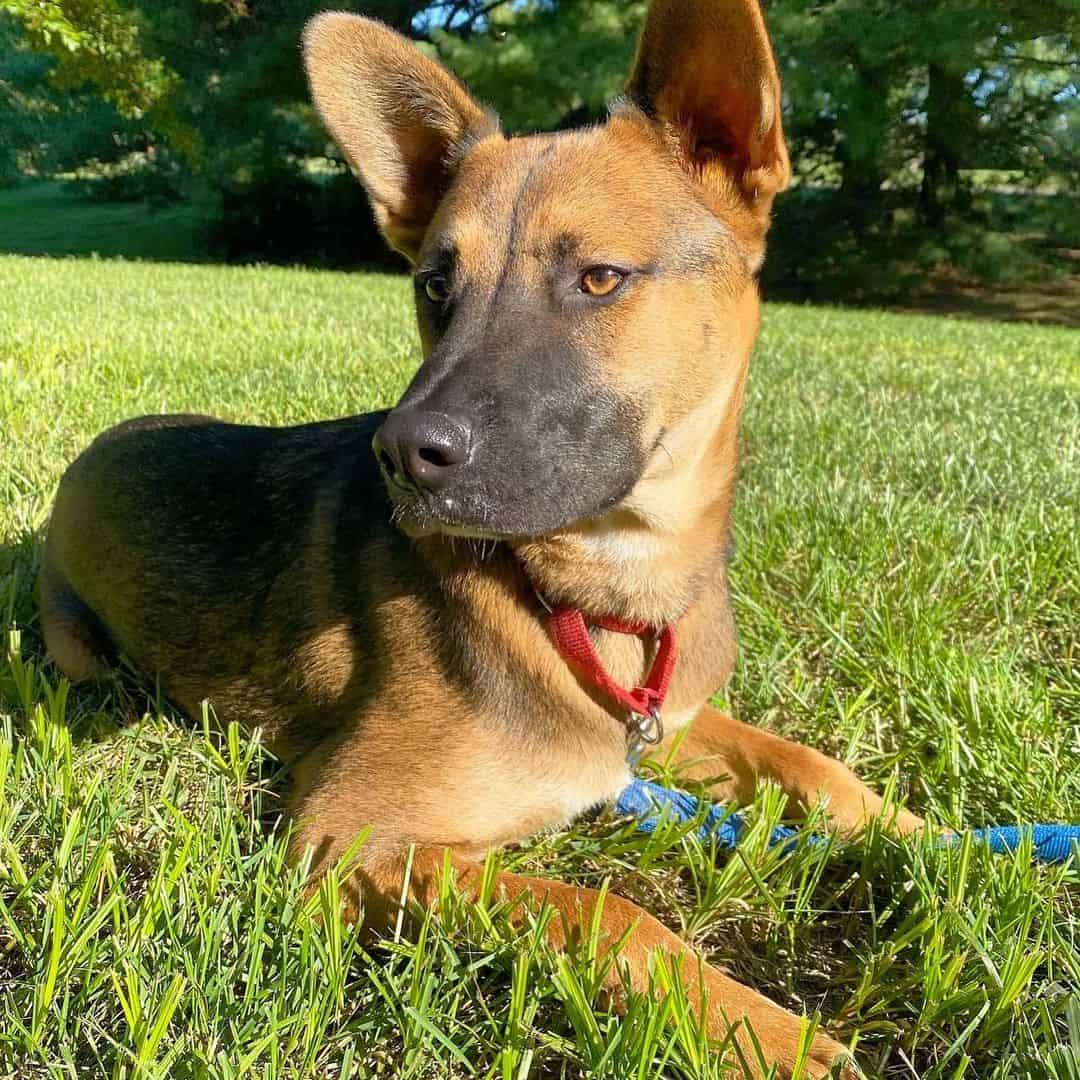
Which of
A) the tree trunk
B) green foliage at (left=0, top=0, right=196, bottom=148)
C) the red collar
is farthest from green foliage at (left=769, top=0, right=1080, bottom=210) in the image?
the red collar

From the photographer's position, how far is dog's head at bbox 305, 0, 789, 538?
1.96 m

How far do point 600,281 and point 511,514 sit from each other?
640 mm

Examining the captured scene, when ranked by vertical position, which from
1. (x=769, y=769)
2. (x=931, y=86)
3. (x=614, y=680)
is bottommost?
(x=769, y=769)

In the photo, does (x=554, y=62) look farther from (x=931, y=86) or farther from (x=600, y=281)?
(x=600, y=281)

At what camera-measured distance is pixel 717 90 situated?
7.86 feet

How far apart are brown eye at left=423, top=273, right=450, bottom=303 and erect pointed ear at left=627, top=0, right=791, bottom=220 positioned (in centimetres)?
73

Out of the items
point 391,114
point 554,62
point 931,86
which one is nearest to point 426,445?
point 391,114

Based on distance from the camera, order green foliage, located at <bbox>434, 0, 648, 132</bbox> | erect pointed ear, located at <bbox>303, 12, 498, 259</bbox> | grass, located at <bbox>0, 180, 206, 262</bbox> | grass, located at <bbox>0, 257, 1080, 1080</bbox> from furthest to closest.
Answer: grass, located at <bbox>0, 180, 206, 262</bbox>
green foliage, located at <bbox>434, 0, 648, 132</bbox>
erect pointed ear, located at <bbox>303, 12, 498, 259</bbox>
grass, located at <bbox>0, 257, 1080, 1080</bbox>

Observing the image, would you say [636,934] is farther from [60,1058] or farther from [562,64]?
[562,64]

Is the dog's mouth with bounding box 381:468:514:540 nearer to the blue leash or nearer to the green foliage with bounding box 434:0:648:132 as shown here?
the blue leash

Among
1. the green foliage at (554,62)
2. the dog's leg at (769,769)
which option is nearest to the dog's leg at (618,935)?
the dog's leg at (769,769)

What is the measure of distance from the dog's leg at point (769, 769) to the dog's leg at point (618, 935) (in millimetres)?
661

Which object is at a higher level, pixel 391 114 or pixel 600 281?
pixel 391 114

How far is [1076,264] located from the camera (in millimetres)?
22656
